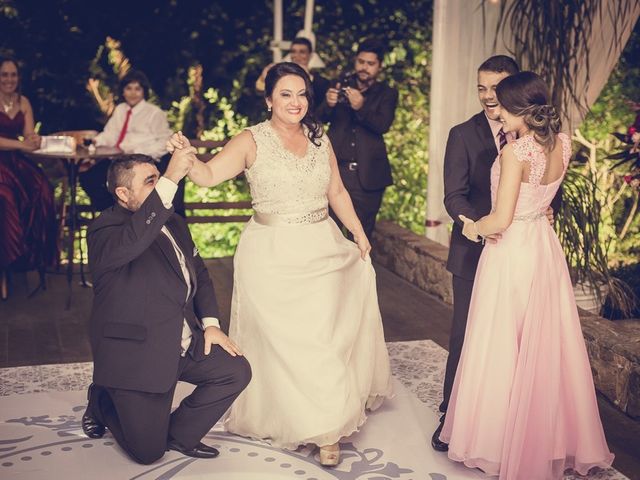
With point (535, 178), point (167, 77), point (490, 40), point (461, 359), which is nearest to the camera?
point (535, 178)

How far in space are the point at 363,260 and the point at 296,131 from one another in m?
0.61

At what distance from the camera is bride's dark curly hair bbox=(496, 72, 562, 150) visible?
11.4ft

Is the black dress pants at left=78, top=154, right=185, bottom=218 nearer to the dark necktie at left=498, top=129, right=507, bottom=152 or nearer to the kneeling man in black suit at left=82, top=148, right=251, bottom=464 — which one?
the kneeling man in black suit at left=82, top=148, right=251, bottom=464

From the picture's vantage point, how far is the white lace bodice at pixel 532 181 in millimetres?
3483

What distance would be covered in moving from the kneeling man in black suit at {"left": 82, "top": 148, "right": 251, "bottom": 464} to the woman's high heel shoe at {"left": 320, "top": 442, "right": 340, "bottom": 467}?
0.38 m

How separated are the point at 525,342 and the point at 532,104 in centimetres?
82

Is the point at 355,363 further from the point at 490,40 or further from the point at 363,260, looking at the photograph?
the point at 490,40

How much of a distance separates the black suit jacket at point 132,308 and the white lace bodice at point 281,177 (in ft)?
1.60

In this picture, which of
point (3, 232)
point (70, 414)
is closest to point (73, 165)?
point (3, 232)

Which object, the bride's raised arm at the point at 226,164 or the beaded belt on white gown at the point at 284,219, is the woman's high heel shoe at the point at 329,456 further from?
the bride's raised arm at the point at 226,164

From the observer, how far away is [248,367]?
12.7ft

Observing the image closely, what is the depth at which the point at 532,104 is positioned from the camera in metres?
3.47

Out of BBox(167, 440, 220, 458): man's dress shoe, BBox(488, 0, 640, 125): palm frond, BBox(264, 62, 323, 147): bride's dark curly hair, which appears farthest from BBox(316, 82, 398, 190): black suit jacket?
BBox(167, 440, 220, 458): man's dress shoe

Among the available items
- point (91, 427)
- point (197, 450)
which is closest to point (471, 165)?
point (197, 450)
